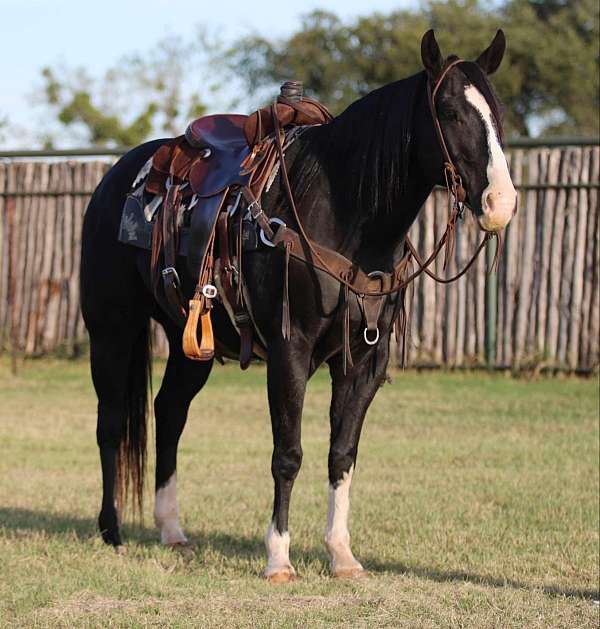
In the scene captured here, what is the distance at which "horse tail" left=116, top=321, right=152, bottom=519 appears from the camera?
6422 millimetres

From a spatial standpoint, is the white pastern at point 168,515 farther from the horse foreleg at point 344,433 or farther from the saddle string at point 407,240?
the saddle string at point 407,240

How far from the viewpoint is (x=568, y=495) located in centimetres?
751

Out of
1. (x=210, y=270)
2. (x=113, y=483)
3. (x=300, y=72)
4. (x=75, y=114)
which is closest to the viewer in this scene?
(x=210, y=270)

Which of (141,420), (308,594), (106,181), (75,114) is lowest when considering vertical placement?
A: (308,594)

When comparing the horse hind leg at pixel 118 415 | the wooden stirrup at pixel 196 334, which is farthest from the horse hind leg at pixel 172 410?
the wooden stirrup at pixel 196 334

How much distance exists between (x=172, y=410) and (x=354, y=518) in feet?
4.38

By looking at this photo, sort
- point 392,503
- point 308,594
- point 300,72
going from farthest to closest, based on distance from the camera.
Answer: point 300,72 → point 392,503 → point 308,594

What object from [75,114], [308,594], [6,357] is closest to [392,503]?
[308,594]

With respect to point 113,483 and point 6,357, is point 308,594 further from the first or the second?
point 6,357

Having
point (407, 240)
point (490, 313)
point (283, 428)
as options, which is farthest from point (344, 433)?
Result: point (490, 313)

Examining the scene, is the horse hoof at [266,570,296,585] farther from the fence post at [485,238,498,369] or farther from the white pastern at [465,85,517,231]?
the fence post at [485,238,498,369]

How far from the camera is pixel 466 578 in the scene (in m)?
5.41

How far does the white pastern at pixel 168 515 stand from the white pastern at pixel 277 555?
98 cm

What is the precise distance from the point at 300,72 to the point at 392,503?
31.4m
